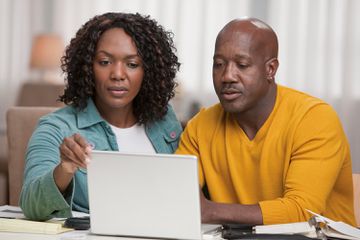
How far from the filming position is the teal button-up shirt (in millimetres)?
2119

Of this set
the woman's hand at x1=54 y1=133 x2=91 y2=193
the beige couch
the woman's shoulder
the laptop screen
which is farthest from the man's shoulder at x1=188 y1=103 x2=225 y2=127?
the beige couch

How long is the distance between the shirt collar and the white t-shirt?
0.30ft

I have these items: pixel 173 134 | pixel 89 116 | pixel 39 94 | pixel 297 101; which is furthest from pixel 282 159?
pixel 39 94

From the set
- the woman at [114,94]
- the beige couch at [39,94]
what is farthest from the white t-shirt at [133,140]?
the beige couch at [39,94]

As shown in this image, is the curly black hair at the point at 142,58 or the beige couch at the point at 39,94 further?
the beige couch at the point at 39,94

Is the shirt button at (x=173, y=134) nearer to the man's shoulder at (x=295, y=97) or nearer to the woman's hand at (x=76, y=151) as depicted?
the man's shoulder at (x=295, y=97)

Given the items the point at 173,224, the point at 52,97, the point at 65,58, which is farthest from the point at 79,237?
the point at 52,97

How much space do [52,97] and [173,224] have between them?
14.0ft

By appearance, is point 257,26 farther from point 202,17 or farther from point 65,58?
point 202,17

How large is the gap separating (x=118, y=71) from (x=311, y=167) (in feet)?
2.23

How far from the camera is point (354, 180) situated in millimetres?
2564

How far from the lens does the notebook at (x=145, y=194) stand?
5.81ft

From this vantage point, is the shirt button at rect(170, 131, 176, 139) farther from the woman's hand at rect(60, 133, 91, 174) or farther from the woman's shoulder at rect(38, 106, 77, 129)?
the woman's hand at rect(60, 133, 91, 174)

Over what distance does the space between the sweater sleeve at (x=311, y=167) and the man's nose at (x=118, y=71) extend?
58 cm
